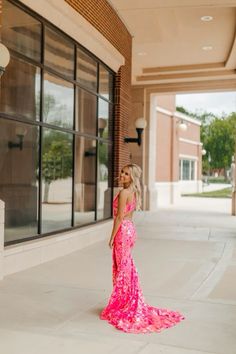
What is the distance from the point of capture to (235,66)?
17094 millimetres

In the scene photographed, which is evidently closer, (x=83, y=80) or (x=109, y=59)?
(x=83, y=80)

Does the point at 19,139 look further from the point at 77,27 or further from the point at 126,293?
the point at 126,293

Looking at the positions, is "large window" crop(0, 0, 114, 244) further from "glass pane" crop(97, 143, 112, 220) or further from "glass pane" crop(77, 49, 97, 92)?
"glass pane" crop(97, 143, 112, 220)

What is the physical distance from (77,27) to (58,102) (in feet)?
5.12

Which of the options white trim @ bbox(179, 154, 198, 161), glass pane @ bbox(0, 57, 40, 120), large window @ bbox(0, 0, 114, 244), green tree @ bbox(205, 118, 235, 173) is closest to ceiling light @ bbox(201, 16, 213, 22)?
large window @ bbox(0, 0, 114, 244)

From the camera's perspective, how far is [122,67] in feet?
41.0

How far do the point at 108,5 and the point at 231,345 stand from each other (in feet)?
29.4

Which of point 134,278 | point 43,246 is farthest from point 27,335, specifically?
point 43,246

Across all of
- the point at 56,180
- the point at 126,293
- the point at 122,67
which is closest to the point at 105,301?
the point at 126,293

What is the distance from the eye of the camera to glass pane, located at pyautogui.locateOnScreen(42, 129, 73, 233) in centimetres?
894

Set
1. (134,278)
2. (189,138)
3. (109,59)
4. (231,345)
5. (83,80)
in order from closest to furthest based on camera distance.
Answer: (231,345) → (134,278) → (83,80) → (109,59) → (189,138)

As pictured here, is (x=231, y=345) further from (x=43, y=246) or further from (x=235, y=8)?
(x=235, y=8)

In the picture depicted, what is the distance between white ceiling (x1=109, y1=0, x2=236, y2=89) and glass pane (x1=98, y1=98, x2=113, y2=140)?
93.4 inches

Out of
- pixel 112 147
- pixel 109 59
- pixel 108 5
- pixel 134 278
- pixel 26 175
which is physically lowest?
pixel 134 278
